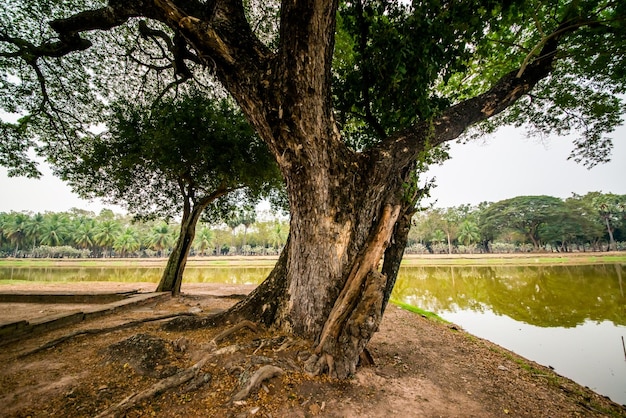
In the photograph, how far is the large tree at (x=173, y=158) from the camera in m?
7.27

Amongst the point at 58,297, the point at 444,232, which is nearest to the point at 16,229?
the point at 58,297

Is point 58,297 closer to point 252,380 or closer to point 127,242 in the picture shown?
point 252,380

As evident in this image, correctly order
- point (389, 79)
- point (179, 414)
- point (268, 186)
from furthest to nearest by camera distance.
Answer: point (268, 186), point (389, 79), point (179, 414)

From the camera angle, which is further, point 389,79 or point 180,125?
point 180,125

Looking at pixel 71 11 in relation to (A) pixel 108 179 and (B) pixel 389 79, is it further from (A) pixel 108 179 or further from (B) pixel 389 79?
(B) pixel 389 79

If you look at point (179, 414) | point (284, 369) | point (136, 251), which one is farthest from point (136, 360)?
point (136, 251)

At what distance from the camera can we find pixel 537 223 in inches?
1945

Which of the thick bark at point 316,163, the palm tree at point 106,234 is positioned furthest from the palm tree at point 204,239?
the thick bark at point 316,163

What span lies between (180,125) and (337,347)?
688cm

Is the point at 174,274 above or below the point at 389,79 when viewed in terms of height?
below

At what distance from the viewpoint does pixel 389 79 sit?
172 inches

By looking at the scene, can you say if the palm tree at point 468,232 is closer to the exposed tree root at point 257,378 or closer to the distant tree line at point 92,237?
the distant tree line at point 92,237

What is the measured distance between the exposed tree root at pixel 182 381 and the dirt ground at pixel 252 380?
2 centimetres

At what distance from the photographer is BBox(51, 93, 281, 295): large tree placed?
23.9 feet
